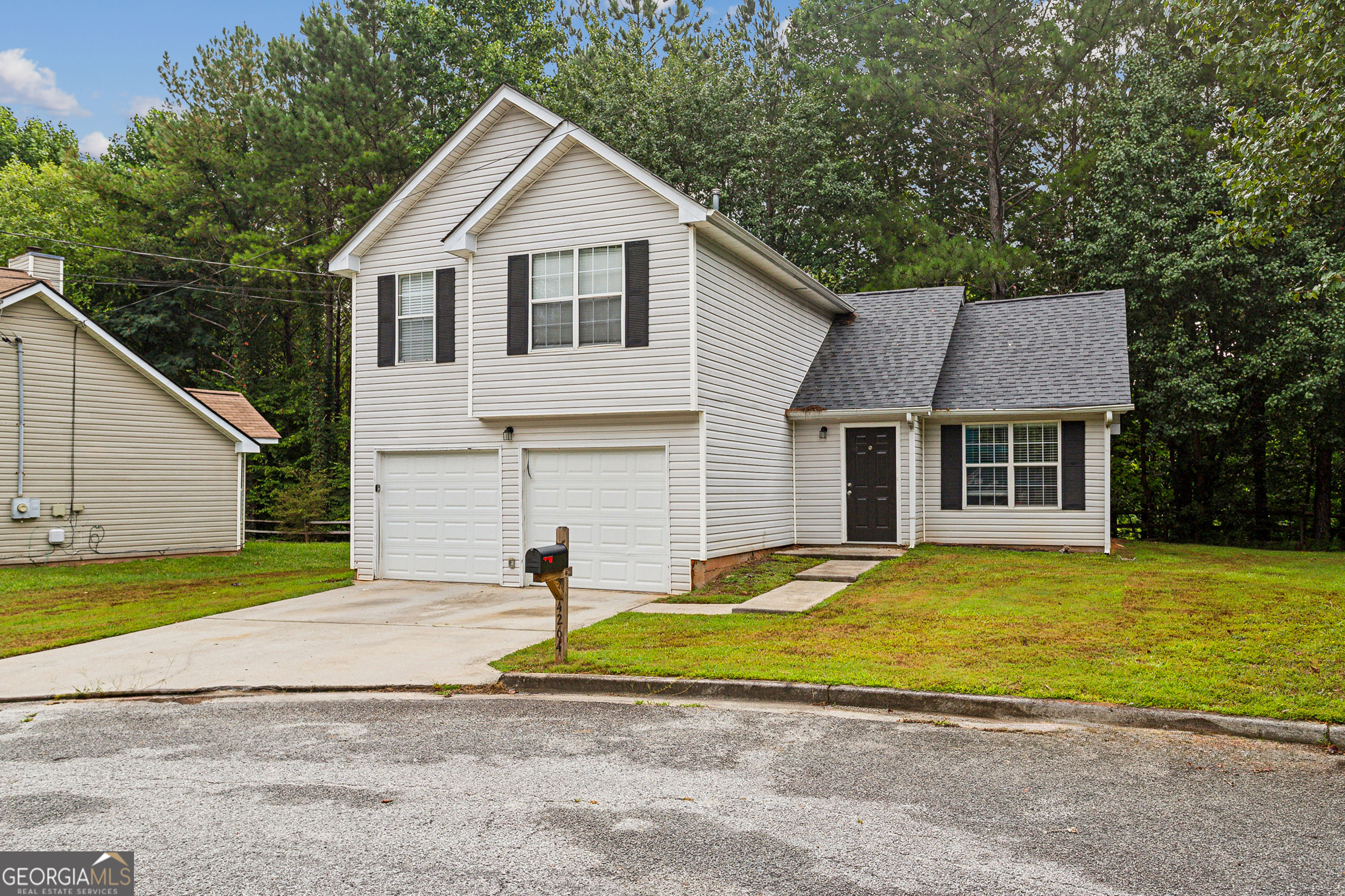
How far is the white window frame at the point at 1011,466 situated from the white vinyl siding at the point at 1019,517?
0.07 feet

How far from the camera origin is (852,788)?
16.1ft

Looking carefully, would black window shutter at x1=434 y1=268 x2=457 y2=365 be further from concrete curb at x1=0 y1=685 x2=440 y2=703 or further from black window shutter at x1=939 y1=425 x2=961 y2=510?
black window shutter at x1=939 y1=425 x2=961 y2=510

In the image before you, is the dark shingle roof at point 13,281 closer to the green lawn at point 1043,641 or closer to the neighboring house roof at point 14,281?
the neighboring house roof at point 14,281

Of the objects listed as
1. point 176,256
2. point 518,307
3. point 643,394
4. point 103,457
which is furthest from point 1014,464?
point 176,256

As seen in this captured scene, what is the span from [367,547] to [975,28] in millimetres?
21974

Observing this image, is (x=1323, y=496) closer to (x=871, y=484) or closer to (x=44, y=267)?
(x=871, y=484)

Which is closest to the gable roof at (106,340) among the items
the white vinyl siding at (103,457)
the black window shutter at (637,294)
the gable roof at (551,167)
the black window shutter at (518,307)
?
the white vinyl siding at (103,457)

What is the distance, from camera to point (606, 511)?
13227mm

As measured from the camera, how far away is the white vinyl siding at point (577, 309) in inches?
492

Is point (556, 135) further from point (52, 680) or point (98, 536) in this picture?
point (98, 536)

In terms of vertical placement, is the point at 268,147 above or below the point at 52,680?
above

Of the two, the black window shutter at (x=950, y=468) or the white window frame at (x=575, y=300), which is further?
the black window shutter at (x=950, y=468)

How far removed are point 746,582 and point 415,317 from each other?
22.1 feet

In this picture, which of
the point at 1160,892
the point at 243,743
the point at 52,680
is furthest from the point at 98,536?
the point at 1160,892
